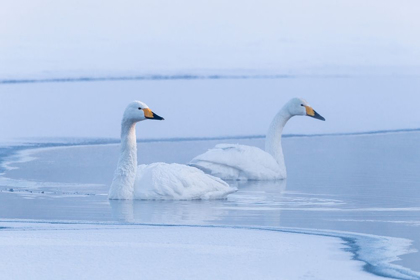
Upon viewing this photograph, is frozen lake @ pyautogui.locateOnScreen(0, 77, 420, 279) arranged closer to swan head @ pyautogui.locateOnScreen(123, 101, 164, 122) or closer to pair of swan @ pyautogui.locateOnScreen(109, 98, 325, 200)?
pair of swan @ pyautogui.locateOnScreen(109, 98, 325, 200)

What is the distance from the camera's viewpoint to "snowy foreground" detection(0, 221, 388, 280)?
6344 mm

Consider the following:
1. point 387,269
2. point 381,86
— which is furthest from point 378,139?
point 381,86

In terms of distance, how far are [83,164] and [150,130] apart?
15.3 ft

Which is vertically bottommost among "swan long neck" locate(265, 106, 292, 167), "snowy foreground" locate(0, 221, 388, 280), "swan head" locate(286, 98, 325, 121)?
"snowy foreground" locate(0, 221, 388, 280)

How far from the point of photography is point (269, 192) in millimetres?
10867

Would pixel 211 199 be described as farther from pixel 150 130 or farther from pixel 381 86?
pixel 381 86

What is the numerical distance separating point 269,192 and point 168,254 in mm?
4102

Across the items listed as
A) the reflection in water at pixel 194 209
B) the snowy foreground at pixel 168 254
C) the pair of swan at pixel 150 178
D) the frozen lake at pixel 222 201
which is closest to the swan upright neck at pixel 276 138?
the frozen lake at pixel 222 201

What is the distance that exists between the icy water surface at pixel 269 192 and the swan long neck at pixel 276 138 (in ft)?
1.05

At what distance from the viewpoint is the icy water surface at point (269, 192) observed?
28.1 ft

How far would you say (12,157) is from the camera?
13547 millimetres

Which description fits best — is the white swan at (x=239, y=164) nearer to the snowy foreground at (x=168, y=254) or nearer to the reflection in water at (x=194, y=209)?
the reflection in water at (x=194, y=209)

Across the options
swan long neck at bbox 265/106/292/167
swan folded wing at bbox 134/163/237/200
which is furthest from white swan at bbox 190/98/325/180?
swan folded wing at bbox 134/163/237/200

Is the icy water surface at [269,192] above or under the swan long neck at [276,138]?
under
